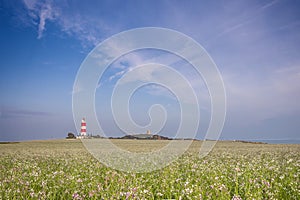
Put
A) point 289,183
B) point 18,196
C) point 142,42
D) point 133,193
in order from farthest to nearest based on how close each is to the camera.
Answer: point 142,42
point 289,183
point 18,196
point 133,193

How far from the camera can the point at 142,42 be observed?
61.1 feet

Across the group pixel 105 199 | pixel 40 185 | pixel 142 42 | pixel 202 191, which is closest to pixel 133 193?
pixel 105 199

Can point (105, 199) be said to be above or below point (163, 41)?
below

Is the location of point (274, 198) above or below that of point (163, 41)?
below

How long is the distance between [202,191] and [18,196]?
4.89 m

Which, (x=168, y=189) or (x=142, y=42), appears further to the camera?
(x=142, y=42)

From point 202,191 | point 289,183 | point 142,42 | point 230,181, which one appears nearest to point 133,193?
point 202,191

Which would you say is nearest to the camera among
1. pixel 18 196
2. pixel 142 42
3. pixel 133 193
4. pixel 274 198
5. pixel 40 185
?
pixel 274 198

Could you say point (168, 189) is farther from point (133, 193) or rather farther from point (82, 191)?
point (82, 191)

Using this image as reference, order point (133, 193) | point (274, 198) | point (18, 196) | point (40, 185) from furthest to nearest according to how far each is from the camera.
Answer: point (40, 185), point (18, 196), point (133, 193), point (274, 198)

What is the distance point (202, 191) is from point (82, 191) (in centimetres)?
336

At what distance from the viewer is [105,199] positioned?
5.86 meters

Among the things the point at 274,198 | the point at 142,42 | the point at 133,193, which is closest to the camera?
the point at 274,198

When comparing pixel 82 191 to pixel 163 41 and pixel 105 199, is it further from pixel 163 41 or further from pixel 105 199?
pixel 163 41
